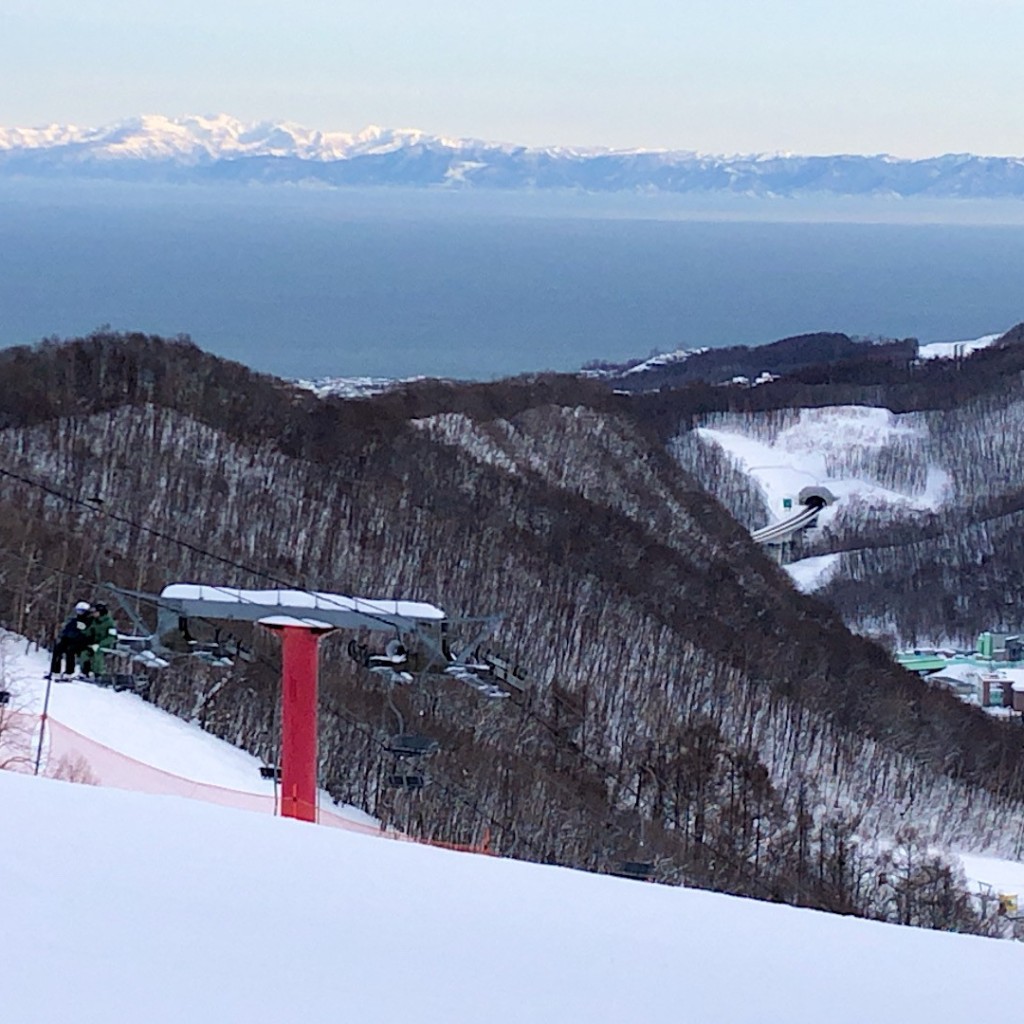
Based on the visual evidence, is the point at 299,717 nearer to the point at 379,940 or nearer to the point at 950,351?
the point at 379,940

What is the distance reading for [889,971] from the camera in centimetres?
409

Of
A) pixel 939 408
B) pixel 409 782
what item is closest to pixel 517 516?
pixel 409 782

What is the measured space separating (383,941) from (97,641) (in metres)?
4.76

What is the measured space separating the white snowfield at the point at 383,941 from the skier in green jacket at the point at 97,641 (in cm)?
359

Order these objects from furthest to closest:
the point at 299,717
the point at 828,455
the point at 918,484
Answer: the point at 828,455 < the point at 918,484 < the point at 299,717

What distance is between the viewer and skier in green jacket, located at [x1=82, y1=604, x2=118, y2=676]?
829cm

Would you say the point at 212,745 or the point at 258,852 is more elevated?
the point at 258,852

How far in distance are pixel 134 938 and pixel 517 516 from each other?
30512 millimetres

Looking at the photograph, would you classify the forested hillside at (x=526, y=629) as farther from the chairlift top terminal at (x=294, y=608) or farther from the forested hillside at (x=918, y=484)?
the chairlift top terminal at (x=294, y=608)

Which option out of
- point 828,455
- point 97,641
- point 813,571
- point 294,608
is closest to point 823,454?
point 828,455

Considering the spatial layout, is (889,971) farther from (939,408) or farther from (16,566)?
(939,408)

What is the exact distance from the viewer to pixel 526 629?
2856 cm

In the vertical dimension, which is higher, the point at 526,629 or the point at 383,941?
the point at 383,941

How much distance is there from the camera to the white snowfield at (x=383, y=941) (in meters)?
3.51
